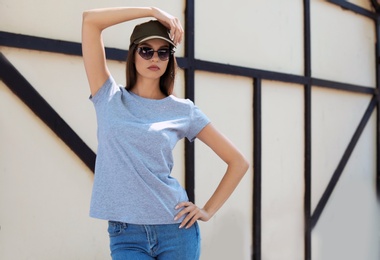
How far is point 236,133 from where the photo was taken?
14.4 feet

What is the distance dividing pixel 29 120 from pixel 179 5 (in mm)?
1392

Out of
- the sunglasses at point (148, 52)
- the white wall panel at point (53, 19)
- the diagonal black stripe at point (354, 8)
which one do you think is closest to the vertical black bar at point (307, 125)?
the diagonal black stripe at point (354, 8)

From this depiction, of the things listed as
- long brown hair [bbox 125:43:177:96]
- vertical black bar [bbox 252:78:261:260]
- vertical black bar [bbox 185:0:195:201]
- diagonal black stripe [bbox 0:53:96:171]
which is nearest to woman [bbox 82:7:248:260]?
long brown hair [bbox 125:43:177:96]

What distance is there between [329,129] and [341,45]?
2.75ft

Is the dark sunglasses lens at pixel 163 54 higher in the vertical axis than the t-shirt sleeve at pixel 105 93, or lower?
higher

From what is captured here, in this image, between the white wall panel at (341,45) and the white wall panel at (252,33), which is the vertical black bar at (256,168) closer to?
the white wall panel at (252,33)

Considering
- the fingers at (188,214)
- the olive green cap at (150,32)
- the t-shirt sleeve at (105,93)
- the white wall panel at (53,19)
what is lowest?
the fingers at (188,214)

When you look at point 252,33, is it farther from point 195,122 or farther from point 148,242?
point 148,242

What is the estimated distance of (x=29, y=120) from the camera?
2916 millimetres

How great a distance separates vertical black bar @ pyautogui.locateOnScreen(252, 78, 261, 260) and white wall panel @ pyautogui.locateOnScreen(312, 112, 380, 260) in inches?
38.6

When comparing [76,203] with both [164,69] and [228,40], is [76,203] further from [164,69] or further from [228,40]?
[228,40]

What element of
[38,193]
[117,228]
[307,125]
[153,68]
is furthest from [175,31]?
[307,125]

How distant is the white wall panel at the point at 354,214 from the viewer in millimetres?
5566

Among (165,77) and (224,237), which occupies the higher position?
(165,77)
